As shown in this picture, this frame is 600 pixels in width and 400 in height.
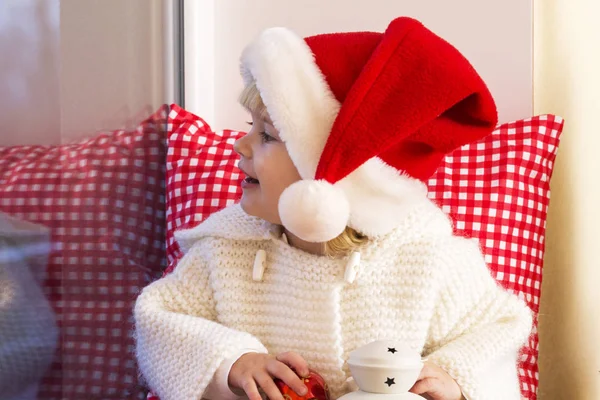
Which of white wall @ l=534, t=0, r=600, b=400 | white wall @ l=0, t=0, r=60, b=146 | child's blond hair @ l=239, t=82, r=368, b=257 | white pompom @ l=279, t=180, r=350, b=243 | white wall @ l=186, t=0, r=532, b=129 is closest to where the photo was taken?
white wall @ l=0, t=0, r=60, b=146

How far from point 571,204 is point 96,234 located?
0.79 m

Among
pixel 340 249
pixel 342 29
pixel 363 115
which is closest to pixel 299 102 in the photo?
pixel 363 115

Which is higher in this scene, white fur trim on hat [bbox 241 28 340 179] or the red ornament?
white fur trim on hat [bbox 241 28 340 179]

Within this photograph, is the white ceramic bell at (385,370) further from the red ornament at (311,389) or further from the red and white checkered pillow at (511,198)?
the red and white checkered pillow at (511,198)

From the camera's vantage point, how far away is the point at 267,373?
95 cm

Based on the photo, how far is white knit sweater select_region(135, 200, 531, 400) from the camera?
101cm

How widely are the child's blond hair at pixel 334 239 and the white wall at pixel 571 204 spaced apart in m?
0.45

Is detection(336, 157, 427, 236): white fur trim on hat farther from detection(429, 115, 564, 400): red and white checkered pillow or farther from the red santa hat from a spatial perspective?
detection(429, 115, 564, 400): red and white checkered pillow

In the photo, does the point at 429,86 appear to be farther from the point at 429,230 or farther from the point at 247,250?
the point at 247,250

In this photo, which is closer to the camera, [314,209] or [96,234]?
[314,209]

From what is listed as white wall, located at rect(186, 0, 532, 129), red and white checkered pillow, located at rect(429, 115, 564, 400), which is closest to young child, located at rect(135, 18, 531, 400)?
red and white checkered pillow, located at rect(429, 115, 564, 400)

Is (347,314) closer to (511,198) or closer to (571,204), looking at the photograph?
(511,198)

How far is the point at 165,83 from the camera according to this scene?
5.16 ft

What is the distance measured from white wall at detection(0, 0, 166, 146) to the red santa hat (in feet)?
0.72
